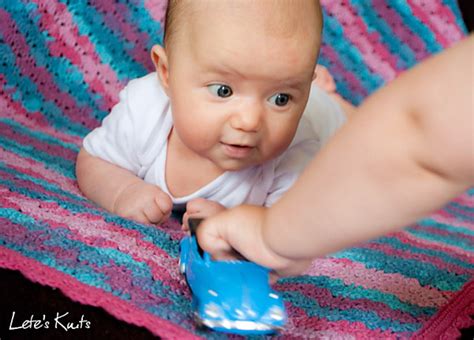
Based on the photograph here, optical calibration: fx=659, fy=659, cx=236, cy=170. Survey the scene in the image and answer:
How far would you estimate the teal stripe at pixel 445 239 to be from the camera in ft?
3.49

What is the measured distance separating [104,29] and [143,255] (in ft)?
2.68

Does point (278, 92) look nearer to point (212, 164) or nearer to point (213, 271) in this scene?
point (212, 164)

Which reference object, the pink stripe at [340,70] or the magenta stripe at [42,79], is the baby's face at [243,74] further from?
the pink stripe at [340,70]

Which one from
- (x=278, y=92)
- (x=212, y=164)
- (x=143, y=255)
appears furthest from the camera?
(x=212, y=164)

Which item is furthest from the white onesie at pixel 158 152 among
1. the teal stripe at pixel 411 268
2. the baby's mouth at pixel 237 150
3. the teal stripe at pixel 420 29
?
the teal stripe at pixel 420 29

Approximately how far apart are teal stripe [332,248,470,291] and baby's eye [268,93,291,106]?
0.73 feet

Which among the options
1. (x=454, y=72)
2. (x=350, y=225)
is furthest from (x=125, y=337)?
(x=454, y=72)

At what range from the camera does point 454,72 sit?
1.32ft

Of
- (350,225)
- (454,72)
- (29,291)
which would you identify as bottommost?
(29,291)

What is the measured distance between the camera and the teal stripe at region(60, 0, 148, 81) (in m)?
1.43

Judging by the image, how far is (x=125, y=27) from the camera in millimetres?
1485

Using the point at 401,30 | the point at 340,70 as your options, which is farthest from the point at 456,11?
the point at 340,70

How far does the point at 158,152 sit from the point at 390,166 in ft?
2.34

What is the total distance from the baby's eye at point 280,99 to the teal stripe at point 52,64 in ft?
2.16
